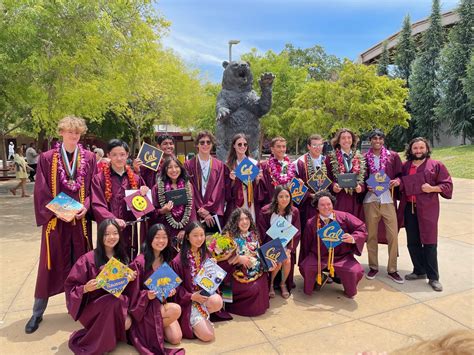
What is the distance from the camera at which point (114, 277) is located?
294 cm

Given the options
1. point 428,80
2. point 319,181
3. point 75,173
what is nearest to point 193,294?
point 75,173

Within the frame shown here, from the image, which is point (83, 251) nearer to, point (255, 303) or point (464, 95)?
point (255, 303)

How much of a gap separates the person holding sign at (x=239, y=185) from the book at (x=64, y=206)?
66.0 inches

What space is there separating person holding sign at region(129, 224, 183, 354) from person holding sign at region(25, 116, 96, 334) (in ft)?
2.70

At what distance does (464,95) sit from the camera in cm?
2702

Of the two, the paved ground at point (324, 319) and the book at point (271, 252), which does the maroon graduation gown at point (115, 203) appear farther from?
the book at point (271, 252)

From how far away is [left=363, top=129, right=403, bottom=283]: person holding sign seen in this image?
4422 mm

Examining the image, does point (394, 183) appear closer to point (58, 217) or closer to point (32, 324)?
point (58, 217)

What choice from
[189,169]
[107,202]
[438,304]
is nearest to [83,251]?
[107,202]

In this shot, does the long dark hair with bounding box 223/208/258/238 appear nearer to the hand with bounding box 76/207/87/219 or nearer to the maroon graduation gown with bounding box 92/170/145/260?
the maroon graduation gown with bounding box 92/170/145/260

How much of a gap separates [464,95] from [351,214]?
92.2 ft

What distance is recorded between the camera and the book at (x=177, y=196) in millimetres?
3828

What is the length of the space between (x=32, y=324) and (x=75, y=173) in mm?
1451

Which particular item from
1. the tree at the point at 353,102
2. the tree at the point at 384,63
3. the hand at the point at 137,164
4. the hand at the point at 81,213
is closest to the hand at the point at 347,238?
the hand at the point at 137,164
